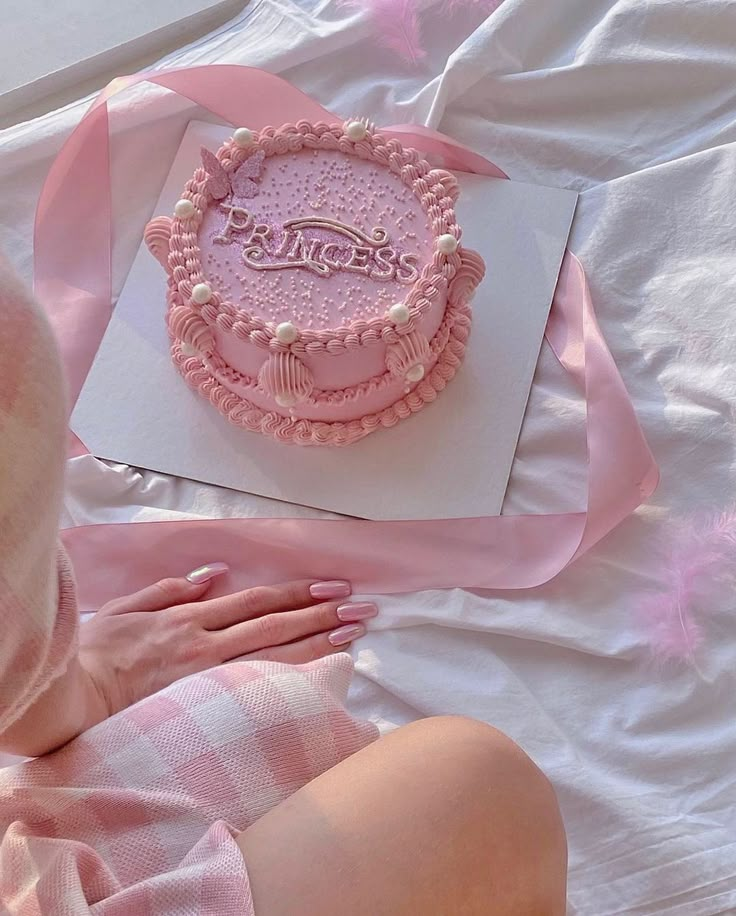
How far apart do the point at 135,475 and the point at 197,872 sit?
18.7 inches

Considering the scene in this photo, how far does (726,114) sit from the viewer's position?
3.46ft

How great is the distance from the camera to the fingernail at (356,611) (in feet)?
2.94

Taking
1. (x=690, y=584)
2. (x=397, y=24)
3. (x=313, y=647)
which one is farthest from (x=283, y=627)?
(x=397, y=24)

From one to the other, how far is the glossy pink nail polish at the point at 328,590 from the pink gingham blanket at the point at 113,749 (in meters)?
0.14

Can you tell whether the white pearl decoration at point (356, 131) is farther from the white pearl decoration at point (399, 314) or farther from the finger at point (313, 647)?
the finger at point (313, 647)

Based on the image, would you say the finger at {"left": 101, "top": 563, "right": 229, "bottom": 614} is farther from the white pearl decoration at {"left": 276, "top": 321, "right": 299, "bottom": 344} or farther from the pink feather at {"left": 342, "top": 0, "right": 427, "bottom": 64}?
the pink feather at {"left": 342, "top": 0, "right": 427, "bottom": 64}

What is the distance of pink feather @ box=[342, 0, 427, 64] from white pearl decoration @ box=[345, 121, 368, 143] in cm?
24

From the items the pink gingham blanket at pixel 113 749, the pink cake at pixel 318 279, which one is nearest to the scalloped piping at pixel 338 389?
the pink cake at pixel 318 279

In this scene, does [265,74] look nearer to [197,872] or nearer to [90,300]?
[90,300]

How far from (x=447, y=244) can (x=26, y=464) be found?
1.87 feet

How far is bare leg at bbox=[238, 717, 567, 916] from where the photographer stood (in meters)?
0.57

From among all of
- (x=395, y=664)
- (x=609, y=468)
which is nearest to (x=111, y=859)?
(x=395, y=664)

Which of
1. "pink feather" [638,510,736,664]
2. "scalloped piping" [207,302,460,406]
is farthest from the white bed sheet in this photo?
"scalloped piping" [207,302,460,406]

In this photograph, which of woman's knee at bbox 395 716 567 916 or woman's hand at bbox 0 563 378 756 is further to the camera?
woman's hand at bbox 0 563 378 756
